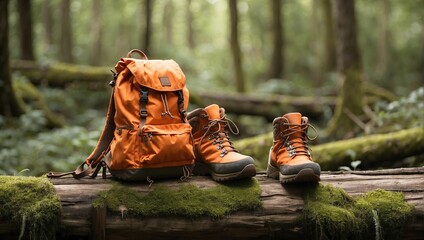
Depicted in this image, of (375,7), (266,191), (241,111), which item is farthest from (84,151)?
(375,7)

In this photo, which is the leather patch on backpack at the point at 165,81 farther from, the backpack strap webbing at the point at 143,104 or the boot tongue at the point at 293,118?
the boot tongue at the point at 293,118

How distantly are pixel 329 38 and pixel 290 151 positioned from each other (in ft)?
49.1

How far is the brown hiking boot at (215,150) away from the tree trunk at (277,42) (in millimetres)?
14959

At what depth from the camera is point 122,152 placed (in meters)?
3.42

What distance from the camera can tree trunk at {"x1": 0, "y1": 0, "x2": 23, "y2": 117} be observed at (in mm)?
7594

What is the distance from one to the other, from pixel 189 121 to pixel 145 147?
2.03ft

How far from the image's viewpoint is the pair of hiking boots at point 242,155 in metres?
3.48

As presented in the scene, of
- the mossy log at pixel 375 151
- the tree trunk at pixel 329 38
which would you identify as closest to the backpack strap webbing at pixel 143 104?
the mossy log at pixel 375 151

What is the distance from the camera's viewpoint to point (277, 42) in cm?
1864

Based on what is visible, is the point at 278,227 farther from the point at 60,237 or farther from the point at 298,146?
the point at 60,237

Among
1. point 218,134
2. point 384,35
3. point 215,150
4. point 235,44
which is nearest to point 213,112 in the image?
point 218,134

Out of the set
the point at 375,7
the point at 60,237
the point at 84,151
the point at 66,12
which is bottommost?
the point at 60,237

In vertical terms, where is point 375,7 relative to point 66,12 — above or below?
above

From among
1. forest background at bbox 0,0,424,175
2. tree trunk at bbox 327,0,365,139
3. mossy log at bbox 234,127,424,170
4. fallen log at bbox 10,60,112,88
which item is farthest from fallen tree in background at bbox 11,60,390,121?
mossy log at bbox 234,127,424,170
